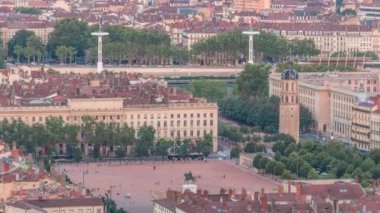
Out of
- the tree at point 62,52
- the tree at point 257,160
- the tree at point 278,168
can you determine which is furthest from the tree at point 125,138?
the tree at point 62,52

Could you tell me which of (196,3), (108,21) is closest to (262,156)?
(108,21)

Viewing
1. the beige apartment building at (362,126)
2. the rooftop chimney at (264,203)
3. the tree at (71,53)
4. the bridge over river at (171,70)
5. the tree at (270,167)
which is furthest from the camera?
the tree at (71,53)

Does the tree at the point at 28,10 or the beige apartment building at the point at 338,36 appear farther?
the tree at the point at 28,10

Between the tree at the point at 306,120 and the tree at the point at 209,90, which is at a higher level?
the tree at the point at 209,90

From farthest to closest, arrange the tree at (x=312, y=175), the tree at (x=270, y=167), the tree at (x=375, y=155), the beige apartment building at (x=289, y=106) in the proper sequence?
the beige apartment building at (x=289, y=106)
the tree at (x=375, y=155)
the tree at (x=270, y=167)
the tree at (x=312, y=175)

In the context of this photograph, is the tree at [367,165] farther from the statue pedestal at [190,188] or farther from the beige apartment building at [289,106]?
the beige apartment building at [289,106]

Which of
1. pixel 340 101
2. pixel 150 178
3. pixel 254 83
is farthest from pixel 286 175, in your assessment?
pixel 254 83

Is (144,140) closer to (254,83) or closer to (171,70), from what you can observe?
(254,83)
